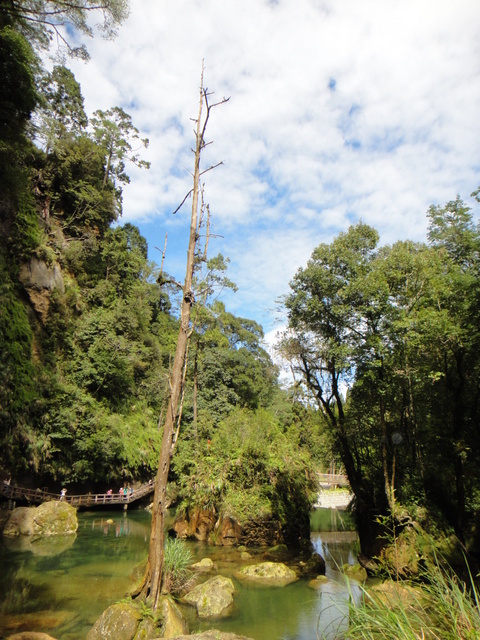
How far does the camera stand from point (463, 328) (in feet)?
31.3

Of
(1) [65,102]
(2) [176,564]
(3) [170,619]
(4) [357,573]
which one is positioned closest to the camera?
(3) [170,619]

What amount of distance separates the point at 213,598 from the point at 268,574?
3032 mm

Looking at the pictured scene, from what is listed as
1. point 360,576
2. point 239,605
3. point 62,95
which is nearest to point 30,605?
point 239,605

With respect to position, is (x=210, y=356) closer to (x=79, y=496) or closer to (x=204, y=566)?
(x=79, y=496)

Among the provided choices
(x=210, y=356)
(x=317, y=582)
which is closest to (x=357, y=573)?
(x=317, y=582)

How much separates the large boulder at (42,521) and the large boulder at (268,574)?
8720 mm

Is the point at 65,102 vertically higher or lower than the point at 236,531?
higher

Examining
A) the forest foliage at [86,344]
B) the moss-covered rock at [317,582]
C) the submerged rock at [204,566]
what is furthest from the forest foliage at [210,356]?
the submerged rock at [204,566]

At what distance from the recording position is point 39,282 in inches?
821

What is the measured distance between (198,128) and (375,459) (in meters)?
11.3

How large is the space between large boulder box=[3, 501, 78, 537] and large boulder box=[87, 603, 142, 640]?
1160cm

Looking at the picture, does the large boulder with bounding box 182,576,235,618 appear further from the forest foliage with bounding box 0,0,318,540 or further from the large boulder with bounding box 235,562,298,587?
the forest foliage with bounding box 0,0,318,540

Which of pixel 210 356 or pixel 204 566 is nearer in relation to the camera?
pixel 204 566

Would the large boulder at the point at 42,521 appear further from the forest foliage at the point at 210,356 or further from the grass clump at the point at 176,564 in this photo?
the grass clump at the point at 176,564
